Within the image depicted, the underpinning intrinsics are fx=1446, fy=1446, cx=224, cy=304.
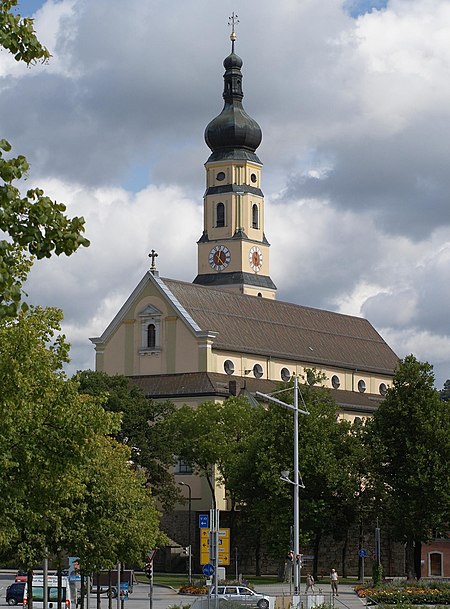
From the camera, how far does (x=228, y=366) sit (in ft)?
397

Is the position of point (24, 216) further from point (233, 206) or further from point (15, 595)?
point (233, 206)

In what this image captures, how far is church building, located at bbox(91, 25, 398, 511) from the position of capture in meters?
119

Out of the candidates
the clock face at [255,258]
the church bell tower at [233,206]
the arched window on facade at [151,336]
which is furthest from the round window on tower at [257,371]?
the clock face at [255,258]

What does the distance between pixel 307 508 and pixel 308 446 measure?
149 inches

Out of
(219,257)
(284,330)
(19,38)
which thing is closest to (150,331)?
(284,330)

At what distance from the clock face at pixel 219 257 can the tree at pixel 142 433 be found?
47.8m

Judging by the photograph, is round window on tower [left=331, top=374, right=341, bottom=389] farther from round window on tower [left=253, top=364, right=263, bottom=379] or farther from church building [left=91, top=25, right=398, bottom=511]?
round window on tower [left=253, top=364, right=263, bottom=379]

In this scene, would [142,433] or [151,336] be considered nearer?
[142,433]

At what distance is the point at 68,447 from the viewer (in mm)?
29859

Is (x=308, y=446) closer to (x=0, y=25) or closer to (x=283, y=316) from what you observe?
(x=283, y=316)

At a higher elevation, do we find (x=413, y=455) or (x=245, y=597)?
(x=413, y=455)

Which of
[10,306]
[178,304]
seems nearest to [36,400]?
[10,306]

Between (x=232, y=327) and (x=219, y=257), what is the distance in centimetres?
2656

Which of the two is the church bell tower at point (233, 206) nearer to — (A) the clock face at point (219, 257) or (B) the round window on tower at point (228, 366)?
(A) the clock face at point (219, 257)
